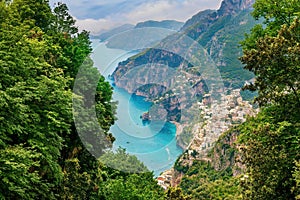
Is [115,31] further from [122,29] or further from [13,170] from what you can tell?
[13,170]

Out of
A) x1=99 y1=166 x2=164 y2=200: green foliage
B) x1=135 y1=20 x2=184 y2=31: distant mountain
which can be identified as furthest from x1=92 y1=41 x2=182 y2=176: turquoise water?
x1=99 y1=166 x2=164 y2=200: green foliage

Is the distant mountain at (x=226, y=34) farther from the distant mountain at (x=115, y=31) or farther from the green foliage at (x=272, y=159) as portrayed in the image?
the green foliage at (x=272, y=159)

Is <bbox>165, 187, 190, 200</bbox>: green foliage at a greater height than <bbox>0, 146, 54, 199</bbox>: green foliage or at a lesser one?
greater

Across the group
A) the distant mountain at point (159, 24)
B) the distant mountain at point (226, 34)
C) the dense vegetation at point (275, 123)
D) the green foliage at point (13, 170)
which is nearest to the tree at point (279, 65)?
the dense vegetation at point (275, 123)

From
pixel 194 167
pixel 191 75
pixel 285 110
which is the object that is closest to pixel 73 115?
pixel 191 75

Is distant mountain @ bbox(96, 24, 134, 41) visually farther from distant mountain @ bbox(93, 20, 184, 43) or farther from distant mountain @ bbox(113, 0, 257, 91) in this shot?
distant mountain @ bbox(113, 0, 257, 91)

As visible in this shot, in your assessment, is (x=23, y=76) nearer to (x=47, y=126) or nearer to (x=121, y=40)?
(x=47, y=126)
